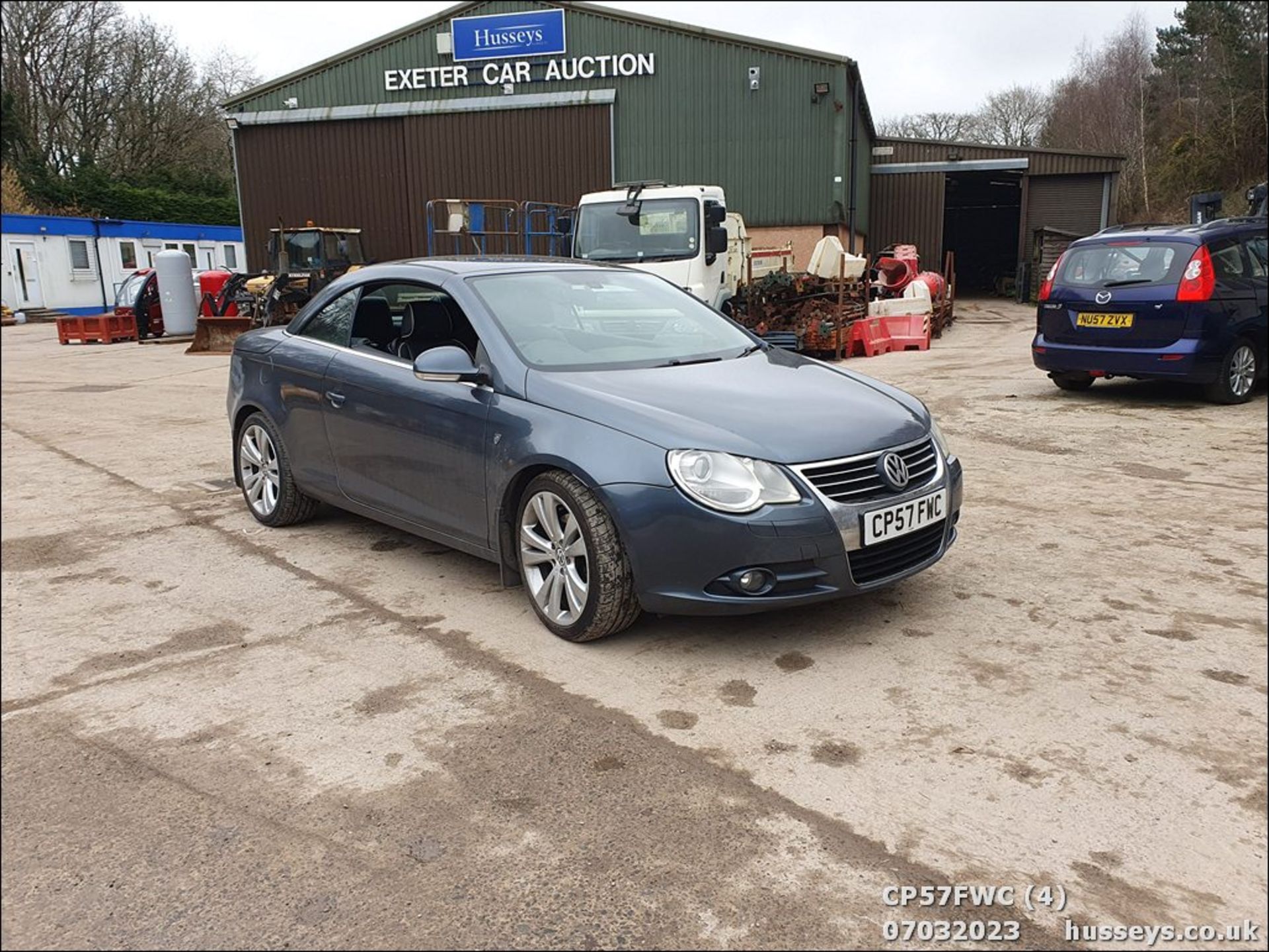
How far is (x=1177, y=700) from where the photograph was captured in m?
3.17

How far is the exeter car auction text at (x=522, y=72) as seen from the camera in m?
22.5

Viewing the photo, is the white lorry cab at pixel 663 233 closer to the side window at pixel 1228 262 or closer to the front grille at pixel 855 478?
the side window at pixel 1228 262

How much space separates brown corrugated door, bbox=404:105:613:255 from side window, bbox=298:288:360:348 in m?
18.8

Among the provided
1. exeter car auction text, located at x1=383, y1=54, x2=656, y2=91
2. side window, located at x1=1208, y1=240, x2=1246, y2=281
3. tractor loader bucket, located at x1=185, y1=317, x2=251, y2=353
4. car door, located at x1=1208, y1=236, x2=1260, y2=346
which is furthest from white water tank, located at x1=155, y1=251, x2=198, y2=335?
car door, located at x1=1208, y1=236, x2=1260, y2=346

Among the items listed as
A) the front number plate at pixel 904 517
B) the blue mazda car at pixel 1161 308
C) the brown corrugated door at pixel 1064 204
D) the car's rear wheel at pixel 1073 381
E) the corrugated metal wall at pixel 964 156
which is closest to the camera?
the blue mazda car at pixel 1161 308

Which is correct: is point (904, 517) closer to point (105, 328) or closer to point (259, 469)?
point (259, 469)

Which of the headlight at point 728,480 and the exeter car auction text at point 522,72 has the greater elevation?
the exeter car auction text at point 522,72

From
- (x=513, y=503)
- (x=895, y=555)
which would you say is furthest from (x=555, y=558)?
(x=895, y=555)

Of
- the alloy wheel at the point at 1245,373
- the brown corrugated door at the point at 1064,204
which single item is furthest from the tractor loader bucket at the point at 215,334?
the brown corrugated door at the point at 1064,204

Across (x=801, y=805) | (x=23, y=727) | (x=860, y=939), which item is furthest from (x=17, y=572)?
(x=801, y=805)

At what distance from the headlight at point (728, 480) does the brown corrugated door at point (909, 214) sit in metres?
28.6

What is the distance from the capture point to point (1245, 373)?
74.2 inches

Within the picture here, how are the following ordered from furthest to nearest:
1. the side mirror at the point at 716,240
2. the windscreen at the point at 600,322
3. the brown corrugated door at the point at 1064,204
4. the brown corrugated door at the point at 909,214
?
the brown corrugated door at the point at 909,214, the brown corrugated door at the point at 1064,204, the side mirror at the point at 716,240, the windscreen at the point at 600,322

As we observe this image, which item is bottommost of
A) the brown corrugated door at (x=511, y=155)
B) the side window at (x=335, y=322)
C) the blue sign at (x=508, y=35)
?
the side window at (x=335, y=322)
